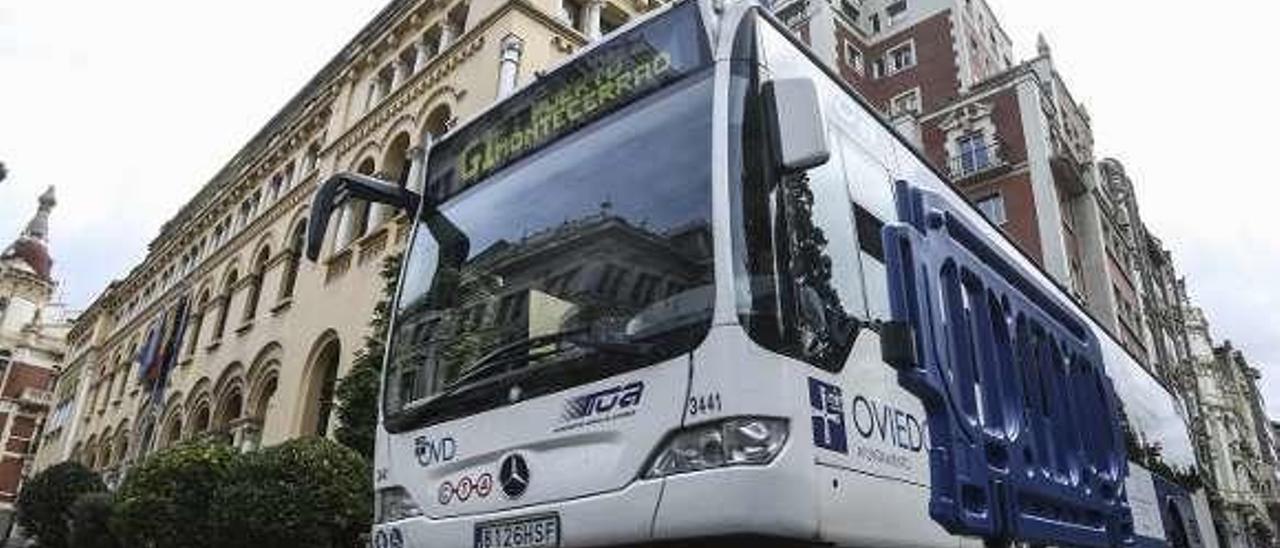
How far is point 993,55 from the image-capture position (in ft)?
125

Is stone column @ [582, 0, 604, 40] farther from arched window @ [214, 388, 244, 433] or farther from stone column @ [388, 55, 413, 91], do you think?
arched window @ [214, 388, 244, 433]

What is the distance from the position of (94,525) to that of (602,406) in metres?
13.9

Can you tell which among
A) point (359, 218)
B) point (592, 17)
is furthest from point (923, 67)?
point (359, 218)

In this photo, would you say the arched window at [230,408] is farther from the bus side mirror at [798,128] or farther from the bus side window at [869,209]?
the bus side mirror at [798,128]

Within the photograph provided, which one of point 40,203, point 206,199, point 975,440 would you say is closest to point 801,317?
point 975,440

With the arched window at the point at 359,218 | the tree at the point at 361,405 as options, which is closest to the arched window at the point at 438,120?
the arched window at the point at 359,218

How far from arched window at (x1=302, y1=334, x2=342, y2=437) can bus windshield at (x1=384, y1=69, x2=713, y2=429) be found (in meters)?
→ 12.4

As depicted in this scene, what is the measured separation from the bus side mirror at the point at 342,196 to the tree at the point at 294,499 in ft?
16.7

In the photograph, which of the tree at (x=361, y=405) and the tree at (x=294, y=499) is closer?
the tree at (x=294, y=499)

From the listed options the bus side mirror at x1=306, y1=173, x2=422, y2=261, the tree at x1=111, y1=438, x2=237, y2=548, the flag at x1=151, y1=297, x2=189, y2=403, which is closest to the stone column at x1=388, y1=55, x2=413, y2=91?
the flag at x1=151, y1=297, x2=189, y2=403

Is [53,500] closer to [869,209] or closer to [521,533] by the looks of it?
[521,533]

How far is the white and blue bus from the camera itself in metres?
3.34

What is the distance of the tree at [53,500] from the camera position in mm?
18203

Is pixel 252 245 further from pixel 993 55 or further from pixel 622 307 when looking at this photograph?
pixel 993 55
